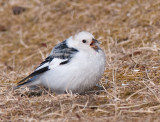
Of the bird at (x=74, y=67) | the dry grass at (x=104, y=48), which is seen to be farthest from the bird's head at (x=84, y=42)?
the dry grass at (x=104, y=48)

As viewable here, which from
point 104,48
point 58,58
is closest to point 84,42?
point 58,58

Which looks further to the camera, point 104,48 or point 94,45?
point 104,48

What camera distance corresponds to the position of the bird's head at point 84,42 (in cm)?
396

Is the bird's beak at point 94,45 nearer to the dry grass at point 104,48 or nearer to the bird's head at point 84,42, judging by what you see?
the bird's head at point 84,42

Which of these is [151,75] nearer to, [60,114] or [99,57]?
[99,57]

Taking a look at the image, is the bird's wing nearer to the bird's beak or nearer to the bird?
the bird

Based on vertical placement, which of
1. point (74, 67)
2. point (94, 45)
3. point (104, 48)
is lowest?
point (74, 67)

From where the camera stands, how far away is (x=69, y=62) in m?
3.80

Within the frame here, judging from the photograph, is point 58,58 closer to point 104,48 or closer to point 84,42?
point 84,42

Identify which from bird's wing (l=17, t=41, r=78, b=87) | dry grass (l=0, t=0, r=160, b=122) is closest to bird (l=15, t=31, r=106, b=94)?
bird's wing (l=17, t=41, r=78, b=87)

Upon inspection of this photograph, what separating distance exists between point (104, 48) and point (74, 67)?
2.10 meters

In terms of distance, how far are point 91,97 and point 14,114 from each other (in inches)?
30.5

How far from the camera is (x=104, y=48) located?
5.76 m

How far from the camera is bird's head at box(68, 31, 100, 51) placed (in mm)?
3956
